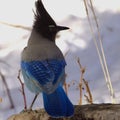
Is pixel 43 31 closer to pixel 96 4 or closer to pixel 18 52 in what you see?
pixel 18 52

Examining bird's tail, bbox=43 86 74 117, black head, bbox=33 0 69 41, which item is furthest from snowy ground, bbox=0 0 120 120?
bird's tail, bbox=43 86 74 117

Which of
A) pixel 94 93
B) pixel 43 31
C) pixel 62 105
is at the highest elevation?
pixel 43 31

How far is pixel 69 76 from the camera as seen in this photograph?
3699mm

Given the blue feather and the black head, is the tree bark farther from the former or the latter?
the black head

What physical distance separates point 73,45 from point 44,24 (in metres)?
1.29

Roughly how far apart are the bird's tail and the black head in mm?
258

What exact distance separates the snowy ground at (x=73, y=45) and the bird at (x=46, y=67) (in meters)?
0.86

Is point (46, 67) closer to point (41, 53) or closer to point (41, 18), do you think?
point (41, 53)

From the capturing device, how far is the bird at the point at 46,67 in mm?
2422

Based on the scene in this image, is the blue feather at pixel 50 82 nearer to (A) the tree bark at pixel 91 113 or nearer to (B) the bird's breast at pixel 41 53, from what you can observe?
(B) the bird's breast at pixel 41 53

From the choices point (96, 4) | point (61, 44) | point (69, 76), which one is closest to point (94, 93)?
point (69, 76)

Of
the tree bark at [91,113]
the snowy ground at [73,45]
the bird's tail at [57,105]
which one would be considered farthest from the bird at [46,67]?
the snowy ground at [73,45]

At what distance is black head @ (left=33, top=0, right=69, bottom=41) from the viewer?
2580 millimetres

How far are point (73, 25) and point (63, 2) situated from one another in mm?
242
